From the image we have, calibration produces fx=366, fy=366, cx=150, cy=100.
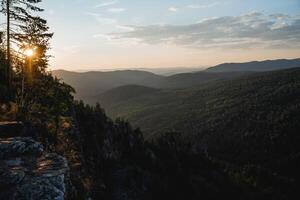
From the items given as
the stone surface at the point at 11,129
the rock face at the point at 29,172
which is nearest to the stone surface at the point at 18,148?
the rock face at the point at 29,172

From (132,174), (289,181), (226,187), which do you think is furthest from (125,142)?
(289,181)

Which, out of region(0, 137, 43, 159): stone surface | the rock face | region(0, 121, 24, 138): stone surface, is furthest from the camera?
region(0, 121, 24, 138): stone surface

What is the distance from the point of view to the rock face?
11.7 meters

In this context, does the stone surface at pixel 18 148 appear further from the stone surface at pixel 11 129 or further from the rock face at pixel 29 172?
the stone surface at pixel 11 129

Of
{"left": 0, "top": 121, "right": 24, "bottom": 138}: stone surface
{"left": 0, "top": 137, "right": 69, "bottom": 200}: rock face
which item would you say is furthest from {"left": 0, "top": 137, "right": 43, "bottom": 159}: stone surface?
{"left": 0, "top": 121, "right": 24, "bottom": 138}: stone surface

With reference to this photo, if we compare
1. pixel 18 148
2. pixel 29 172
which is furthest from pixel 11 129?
pixel 29 172

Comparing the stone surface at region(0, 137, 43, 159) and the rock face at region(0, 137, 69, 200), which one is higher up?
the stone surface at region(0, 137, 43, 159)

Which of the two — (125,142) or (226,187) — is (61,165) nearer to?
(125,142)

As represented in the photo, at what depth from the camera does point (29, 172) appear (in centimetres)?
1313

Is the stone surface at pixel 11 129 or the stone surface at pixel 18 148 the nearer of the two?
the stone surface at pixel 18 148

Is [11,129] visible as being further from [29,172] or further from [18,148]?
[29,172]

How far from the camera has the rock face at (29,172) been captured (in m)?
11.7

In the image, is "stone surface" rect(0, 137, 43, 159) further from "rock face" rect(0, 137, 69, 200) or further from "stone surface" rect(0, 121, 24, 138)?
"stone surface" rect(0, 121, 24, 138)

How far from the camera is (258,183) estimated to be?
157375 mm
